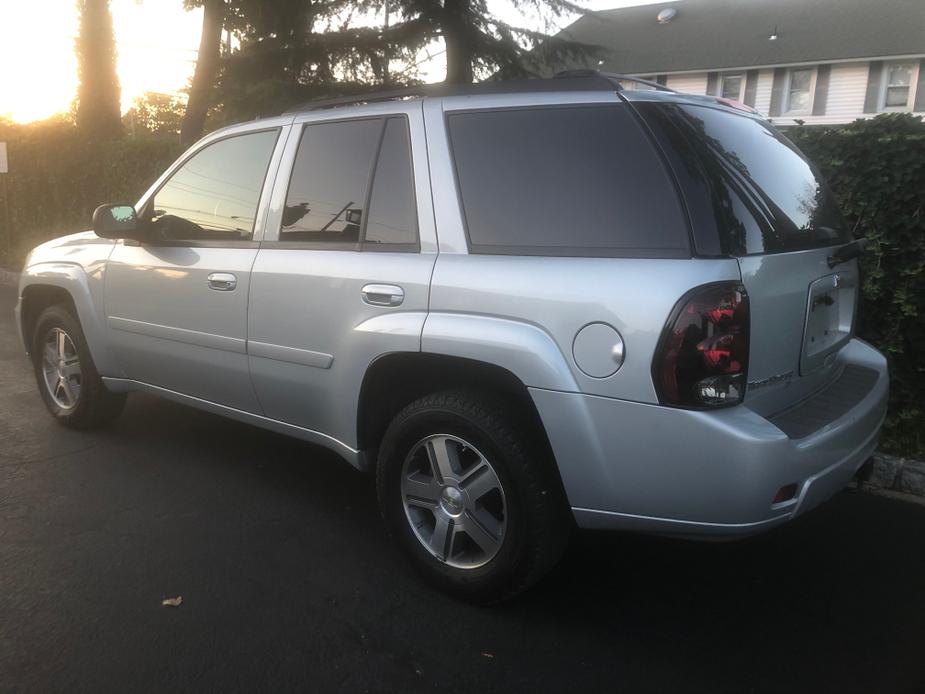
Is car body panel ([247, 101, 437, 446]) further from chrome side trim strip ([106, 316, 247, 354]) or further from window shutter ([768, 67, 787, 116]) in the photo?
window shutter ([768, 67, 787, 116])

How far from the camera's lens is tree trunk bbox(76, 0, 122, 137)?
56.7 feet

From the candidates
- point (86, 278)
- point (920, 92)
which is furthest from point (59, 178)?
point (920, 92)

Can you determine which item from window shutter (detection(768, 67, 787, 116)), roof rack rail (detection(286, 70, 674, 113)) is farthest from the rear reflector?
window shutter (detection(768, 67, 787, 116))

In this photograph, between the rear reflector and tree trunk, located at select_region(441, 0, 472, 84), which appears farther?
tree trunk, located at select_region(441, 0, 472, 84)

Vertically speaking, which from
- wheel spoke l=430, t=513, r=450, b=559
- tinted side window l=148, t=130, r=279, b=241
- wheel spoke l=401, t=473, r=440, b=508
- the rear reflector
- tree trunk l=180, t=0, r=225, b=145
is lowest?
wheel spoke l=430, t=513, r=450, b=559

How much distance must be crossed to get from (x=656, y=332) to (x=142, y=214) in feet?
10.7

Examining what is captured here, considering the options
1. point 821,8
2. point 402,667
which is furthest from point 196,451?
point 821,8

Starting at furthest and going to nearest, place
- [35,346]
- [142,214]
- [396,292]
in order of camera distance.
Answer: [35,346] → [142,214] → [396,292]

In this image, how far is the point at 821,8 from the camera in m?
26.7

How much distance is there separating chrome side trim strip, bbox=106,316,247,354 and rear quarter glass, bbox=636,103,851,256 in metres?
2.20

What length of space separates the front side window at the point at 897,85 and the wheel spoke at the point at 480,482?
26.2m

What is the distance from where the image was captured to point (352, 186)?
349 cm

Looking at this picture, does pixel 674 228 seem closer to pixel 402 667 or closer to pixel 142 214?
pixel 402 667

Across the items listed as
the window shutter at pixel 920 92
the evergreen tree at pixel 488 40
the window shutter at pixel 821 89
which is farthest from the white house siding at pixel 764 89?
the evergreen tree at pixel 488 40
